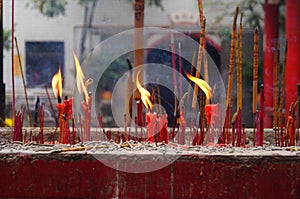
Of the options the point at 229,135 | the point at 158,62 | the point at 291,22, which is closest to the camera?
the point at 229,135

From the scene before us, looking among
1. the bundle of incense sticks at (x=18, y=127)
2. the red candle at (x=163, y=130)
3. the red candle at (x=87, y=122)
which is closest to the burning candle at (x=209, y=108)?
the red candle at (x=163, y=130)

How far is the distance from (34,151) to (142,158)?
320 millimetres

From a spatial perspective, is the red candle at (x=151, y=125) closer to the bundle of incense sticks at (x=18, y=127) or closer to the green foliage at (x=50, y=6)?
the bundle of incense sticks at (x=18, y=127)

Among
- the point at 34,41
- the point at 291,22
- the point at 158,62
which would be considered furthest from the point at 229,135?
the point at 34,41

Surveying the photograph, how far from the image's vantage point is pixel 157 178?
1.51 meters

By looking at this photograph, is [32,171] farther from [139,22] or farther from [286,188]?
[139,22]

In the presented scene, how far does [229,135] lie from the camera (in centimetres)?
198

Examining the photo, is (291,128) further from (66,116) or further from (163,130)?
(66,116)

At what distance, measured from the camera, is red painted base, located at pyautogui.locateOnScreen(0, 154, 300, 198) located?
1500mm

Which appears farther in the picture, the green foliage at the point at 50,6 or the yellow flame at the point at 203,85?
the green foliage at the point at 50,6

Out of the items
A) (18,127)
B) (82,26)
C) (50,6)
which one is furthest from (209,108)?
(50,6)

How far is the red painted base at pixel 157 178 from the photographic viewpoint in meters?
1.50

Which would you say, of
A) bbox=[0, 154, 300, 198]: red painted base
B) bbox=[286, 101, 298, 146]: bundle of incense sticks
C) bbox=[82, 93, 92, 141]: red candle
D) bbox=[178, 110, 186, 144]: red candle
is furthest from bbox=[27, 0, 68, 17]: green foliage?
bbox=[0, 154, 300, 198]: red painted base

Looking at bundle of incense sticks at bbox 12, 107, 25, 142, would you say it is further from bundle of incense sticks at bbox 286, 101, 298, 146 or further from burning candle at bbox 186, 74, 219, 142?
bundle of incense sticks at bbox 286, 101, 298, 146
